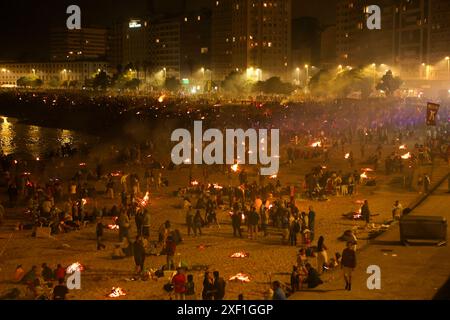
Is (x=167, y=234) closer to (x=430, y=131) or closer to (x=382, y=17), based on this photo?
(x=430, y=131)

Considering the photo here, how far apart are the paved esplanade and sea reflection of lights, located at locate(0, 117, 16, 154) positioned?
3998 cm

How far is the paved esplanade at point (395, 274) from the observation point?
11.4m

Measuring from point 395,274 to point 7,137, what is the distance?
55439 mm

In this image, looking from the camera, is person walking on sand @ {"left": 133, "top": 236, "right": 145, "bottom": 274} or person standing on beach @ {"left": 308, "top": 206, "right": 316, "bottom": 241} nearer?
person walking on sand @ {"left": 133, "top": 236, "right": 145, "bottom": 274}

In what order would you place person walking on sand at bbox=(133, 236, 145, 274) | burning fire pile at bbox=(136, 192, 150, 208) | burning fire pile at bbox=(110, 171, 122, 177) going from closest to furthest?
person walking on sand at bbox=(133, 236, 145, 274) < burning fire pile at bbox=(136, 192, 150, 208) < burning fire pile at bbox=(110, 171, 122, 177)

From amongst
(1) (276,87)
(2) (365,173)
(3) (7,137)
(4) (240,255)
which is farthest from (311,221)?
(1) (276,87)

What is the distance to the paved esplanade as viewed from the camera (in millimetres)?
11414

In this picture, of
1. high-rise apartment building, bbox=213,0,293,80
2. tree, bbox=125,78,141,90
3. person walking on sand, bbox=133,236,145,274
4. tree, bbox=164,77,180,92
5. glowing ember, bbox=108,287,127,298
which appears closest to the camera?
glowing ember, bbox=108,287,127,298

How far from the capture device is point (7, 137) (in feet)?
205

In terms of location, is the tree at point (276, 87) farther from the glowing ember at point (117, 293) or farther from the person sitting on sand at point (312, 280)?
the person sitting on sand at point (312, 280)

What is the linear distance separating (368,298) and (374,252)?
11.5ft

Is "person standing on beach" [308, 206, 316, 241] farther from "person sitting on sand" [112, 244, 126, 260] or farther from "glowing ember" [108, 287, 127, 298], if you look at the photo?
"glowing ember" [108, 287, 127, 298]

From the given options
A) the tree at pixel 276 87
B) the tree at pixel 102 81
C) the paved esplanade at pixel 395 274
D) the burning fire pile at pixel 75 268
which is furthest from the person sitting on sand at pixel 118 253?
the tree at pixel 102 81

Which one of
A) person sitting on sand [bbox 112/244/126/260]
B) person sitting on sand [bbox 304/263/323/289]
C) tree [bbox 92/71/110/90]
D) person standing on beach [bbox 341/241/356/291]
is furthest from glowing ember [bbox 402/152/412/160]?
tree [bbox 92/71/110/90]
